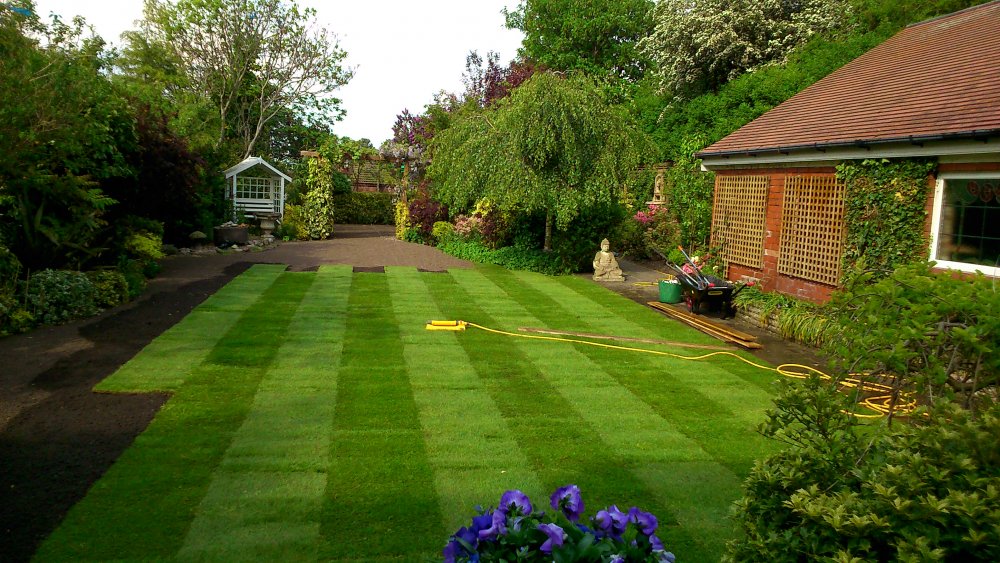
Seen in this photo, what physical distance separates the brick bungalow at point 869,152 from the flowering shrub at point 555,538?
7.34m

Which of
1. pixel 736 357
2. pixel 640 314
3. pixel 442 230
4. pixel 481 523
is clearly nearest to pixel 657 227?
pixel 442 230

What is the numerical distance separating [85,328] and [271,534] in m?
7.28

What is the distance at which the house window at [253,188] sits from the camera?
24.9 m

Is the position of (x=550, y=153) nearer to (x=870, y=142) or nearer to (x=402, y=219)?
(x=870, y=142)

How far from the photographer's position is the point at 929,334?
11.7 ft

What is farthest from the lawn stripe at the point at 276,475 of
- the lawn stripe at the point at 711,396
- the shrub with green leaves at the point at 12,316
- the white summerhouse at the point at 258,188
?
the white summerhouse at the point at 258,188

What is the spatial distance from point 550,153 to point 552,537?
50.3 feet

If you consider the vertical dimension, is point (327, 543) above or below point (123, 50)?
below

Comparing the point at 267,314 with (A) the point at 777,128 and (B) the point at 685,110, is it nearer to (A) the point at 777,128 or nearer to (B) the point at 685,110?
(A) the point at 777,128

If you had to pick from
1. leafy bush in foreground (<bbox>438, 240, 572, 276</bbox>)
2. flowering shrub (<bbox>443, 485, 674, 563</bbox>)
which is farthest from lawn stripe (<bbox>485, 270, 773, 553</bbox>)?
leafy bush in foreground (<bbox>438, 240, 572, 276</bbox>)

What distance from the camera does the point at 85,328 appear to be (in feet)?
32.1

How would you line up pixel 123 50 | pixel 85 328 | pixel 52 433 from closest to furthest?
pixel 52 433, pixel 85 328, pixel 123 50

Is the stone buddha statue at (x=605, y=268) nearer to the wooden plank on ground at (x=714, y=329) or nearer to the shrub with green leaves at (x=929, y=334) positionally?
the wooden plank on ground at (x=714, y=329)

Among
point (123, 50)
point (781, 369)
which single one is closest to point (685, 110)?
point (781, 369)
